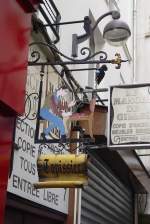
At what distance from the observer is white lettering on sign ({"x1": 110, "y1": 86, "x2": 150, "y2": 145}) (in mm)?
7648

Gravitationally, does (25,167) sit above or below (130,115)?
below

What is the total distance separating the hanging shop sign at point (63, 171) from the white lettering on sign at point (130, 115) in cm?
206

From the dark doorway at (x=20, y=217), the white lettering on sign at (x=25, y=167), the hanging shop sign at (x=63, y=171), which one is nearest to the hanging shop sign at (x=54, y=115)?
the white lettering on sign at (x=25, y=167)

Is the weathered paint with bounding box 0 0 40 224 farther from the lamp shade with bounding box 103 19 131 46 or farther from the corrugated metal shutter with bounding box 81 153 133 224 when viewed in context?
the corrugated metal shutter with bounding box 81 153 133 224

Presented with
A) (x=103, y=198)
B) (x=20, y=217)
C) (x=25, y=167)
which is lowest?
(x=20, y=217)

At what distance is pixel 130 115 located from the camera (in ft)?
25.9

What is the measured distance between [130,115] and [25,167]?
6.93ft

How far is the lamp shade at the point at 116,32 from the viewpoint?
262 inches

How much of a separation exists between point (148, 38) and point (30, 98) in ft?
32.7

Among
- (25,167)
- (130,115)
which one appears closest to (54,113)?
(25,167)

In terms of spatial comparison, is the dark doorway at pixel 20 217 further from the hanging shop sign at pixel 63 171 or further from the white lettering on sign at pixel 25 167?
the hanging shop sign at pixel 63 171

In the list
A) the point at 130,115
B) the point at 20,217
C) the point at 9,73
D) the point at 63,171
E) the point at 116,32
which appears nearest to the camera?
the point at 9,73

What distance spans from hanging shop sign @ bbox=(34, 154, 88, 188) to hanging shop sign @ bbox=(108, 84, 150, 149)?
200cm

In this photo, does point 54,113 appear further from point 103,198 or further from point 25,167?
point 103,198
